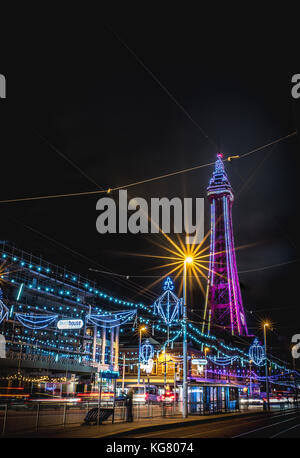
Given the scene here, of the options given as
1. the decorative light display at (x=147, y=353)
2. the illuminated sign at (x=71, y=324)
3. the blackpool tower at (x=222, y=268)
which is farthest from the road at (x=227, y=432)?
the blackpool tower at (x=222, y=268)

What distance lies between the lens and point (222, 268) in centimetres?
10950

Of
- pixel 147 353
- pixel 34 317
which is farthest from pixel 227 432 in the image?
pixel 34 317

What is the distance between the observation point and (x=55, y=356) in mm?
56719

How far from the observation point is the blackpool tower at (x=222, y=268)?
10431 centimetres

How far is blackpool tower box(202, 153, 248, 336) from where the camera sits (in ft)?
342

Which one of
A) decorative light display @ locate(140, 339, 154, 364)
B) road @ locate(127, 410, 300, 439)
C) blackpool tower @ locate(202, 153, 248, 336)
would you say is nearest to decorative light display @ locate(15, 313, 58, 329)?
decorative light display @ locate(140, 339, 154, 364)

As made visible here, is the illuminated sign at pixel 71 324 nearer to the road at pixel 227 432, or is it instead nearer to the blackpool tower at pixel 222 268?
the road at pixel 227 432

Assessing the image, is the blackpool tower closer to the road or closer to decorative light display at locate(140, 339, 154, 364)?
decorative light display at locate(140, 339, 154, 364)

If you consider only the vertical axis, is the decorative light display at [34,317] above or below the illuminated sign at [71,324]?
above

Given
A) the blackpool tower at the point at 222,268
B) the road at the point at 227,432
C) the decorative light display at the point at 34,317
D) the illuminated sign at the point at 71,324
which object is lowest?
the road at the point at 227,432

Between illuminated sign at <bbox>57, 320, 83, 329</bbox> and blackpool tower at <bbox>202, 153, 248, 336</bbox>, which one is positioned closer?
illuminated sign at <bbox>57, 320, 83, 329</bbox>

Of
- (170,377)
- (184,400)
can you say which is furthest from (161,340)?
(184,400)

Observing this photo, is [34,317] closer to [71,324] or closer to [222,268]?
[71,324]
